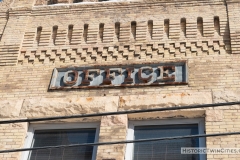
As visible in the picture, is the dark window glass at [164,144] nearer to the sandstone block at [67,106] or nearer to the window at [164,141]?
the window at [164,141]

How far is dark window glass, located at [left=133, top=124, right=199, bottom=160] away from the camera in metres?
7.68

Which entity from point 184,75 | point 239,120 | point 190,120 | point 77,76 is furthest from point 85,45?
point 239,120

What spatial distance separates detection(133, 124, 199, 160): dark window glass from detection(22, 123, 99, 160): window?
0.85m

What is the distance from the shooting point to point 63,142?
27.1 feet

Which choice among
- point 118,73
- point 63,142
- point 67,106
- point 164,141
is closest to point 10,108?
point 67,106

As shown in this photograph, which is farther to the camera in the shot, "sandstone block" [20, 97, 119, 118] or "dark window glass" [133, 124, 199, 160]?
"sandstone block" [20, 97, 119, 118]

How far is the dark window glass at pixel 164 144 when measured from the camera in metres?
7.68

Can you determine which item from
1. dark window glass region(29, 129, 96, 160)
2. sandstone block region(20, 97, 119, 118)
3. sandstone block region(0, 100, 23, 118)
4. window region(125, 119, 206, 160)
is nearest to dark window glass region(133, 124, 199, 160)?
window region(125, 119, 206, 160)

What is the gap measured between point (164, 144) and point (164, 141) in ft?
0.21

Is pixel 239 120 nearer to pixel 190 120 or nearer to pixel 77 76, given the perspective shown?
pixel 190 120

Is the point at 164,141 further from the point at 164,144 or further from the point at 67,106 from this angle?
the point at 67,106

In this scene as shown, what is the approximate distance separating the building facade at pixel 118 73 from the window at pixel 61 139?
0.02 m

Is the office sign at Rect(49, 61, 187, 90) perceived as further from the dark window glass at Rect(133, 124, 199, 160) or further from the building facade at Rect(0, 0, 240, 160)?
the dark window glass at Rect(133, 124, 199, 160)

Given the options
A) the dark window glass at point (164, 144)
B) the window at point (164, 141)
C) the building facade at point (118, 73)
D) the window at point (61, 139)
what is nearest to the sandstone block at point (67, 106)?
the building facade at point (118, 73)
